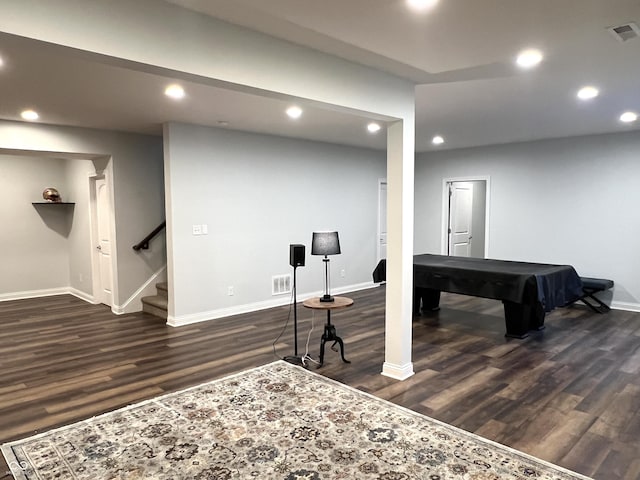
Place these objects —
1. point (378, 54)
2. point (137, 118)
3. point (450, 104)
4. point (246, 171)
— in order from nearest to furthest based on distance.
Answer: point (378, 54), point (450, 104), point (137, 118), point (246, 171)

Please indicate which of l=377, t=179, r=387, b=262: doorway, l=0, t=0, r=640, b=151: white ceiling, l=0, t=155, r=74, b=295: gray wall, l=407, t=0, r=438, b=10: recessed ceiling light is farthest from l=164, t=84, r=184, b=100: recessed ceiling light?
l=377, t=179, r=387, b=262: doorway

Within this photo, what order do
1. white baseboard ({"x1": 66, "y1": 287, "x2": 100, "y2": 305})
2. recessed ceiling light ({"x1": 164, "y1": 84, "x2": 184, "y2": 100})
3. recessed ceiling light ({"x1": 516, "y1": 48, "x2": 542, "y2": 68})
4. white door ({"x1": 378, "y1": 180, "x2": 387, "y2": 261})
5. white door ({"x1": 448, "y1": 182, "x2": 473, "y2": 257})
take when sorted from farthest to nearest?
white door ({"x1": 448, "y1": 182, "x2": 473, "y2": 257}) < white door ({"x1": 378, "y1": 180, "x2": 387, "y2": 261}) < white baseboard ({"x1": 66, "y1": 287, "x2": 100, "y2": 305}) < recessed ceiling light ({"x1": 164, "y1": 84, "x2": 184, "y2": 100}) < recessed ceiling light ({"x1": 516, "y1": 48, "x2": 542, "y2": 68})

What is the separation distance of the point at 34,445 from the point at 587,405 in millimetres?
3928

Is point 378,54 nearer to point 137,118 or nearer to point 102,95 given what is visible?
point 102,95

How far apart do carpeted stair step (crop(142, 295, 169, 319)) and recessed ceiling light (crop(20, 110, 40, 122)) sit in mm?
2735

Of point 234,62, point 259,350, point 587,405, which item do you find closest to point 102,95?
point 234,62

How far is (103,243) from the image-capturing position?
22.0 feet

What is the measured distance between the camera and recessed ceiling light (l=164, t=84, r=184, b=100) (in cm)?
373

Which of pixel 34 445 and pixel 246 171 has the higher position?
pixel 246 171

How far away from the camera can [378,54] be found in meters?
3.03

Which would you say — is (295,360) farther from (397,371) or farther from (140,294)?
(140,294)

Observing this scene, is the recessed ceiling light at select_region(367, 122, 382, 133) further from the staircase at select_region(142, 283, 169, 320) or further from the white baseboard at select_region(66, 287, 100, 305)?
the white baseboard at select_region(66, 287, 100, 305)

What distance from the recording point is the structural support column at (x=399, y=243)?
3738 mm

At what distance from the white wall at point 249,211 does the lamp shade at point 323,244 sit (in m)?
2.25
